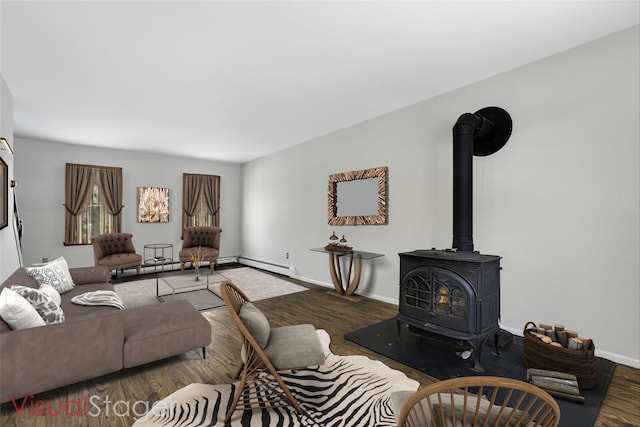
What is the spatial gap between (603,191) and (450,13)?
79.5 inches

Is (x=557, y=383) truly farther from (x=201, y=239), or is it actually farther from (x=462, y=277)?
(x=201, y=239)

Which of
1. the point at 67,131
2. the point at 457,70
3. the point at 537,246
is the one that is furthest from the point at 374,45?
the point at 67,131

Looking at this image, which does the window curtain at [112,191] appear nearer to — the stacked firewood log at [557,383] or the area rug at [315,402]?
the area rug at [315,402]

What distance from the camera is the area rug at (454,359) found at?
200 centimetres

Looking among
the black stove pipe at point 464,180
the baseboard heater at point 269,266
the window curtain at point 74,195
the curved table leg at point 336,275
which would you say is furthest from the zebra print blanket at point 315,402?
the window curtain at point 74,195

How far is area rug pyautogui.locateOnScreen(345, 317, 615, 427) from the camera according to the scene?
78.7 inches

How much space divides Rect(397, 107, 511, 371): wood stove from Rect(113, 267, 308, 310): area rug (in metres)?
2.59

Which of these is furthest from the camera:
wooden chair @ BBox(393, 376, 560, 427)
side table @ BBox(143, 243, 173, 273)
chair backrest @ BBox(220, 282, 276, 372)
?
side table @ BBox(143, 243, 173, 273)

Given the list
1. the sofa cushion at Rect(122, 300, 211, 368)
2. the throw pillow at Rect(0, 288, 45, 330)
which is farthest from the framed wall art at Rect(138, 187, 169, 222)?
the throw pillow at Rect(0, 288, 45, 330)

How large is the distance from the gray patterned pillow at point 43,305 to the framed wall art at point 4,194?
4.88 ft

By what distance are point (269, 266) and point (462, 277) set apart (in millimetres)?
5015

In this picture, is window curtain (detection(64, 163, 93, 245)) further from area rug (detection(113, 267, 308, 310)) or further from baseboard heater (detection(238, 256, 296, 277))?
baseboard heater (detection(238, 256, 296, 277))

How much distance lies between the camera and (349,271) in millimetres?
4699

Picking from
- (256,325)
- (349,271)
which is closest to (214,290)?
(349,271)
